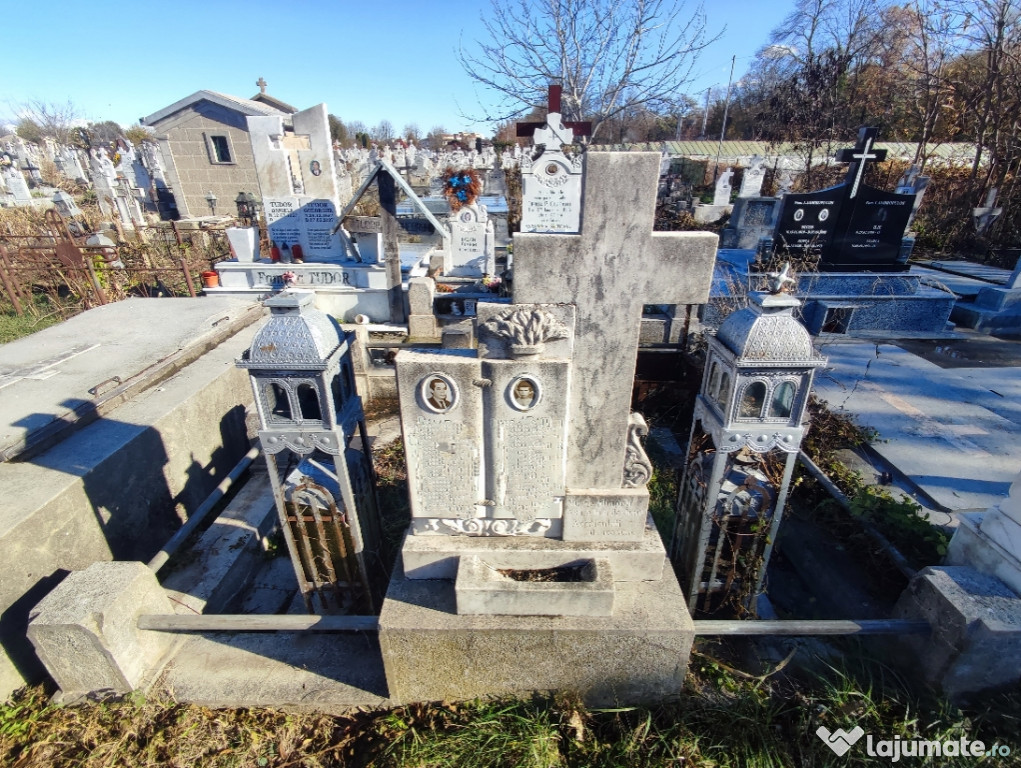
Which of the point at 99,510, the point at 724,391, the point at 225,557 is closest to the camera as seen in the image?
the point at 724,391

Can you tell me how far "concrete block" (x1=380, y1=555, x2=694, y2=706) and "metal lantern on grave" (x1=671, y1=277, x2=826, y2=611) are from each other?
641 mm

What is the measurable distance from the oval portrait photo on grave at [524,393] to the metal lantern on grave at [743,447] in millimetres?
1042

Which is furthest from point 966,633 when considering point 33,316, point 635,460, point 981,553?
point 33,316

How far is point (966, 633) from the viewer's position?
206cm

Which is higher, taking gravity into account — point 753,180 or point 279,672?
point 753,180

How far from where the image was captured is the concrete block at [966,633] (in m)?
2.05

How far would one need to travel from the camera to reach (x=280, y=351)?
2.35 metres

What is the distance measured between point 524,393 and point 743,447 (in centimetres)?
130

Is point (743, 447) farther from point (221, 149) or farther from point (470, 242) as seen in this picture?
point (221, 149)

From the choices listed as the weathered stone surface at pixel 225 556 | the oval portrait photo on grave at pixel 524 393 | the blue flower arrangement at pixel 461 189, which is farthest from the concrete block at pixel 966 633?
the blue flower arrangement at pixel 461 189

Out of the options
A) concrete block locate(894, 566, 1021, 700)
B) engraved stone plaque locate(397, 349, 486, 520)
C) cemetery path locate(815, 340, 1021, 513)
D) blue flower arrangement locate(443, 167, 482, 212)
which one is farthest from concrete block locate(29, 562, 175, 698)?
blue flower arrangement locate(443, 167, 482, 212)

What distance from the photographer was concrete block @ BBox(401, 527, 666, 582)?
2400 mm

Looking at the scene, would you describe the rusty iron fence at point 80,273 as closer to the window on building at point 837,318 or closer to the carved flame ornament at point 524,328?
the carved flame ornament at point 524,328

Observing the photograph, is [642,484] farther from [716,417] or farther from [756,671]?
[756,671]
